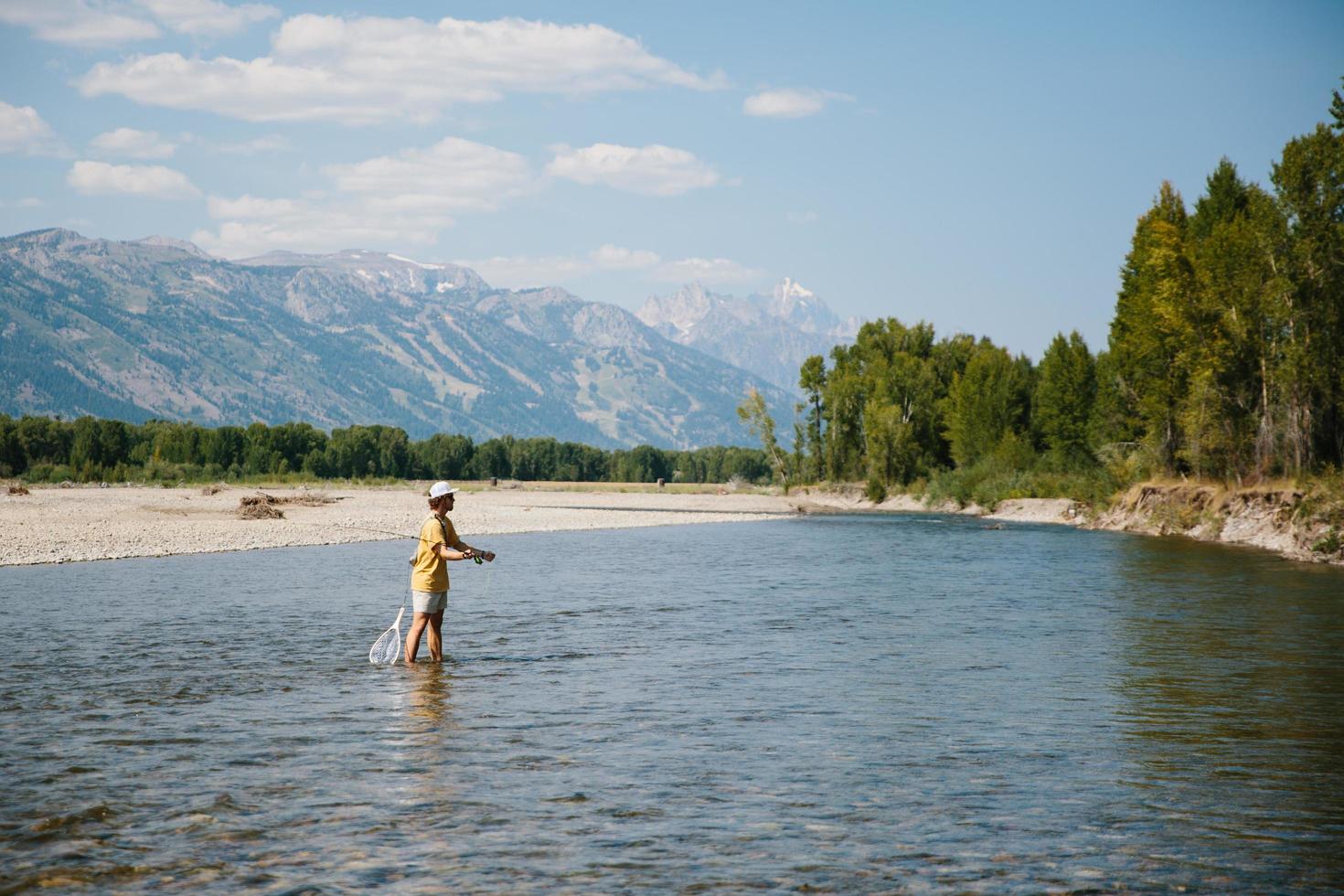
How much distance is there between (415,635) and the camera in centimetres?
1867

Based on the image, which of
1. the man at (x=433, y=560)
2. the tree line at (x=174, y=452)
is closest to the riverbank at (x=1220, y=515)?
the man at (x=433, y=560)

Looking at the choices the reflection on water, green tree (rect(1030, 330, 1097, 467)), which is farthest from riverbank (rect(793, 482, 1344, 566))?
the reflection on water

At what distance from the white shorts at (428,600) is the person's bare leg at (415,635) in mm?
96

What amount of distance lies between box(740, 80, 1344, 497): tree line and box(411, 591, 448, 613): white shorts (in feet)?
143

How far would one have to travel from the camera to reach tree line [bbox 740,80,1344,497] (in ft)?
165

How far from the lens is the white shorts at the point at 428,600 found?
1847cm

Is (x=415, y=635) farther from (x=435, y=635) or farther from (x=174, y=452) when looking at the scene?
(x=174, y=452)

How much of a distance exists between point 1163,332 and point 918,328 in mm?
65610

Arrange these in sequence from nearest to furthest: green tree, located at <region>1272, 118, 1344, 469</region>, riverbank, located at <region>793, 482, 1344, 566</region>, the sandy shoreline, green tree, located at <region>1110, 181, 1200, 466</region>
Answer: the sandy shoreline → riverbank, located at <region>793, 482, 1344, 566</region> → green tree, located at <region>1272, 118, 1344, 469</region> → green tree, located at <region>1110, 181, 1200, 466</region>

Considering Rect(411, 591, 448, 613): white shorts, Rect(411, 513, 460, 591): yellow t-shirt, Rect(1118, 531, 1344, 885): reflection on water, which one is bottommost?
Rect(1118, 531, 1344, 885): reflection on water

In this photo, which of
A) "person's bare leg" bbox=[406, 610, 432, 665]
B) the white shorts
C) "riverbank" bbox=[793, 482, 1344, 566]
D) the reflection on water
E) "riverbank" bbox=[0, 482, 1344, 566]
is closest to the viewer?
the reflection on water

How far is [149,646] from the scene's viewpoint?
20.1 m

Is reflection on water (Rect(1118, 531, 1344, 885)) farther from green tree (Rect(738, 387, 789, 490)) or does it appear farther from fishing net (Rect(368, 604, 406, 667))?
green tree (Rect(738, 387, 789, 490))

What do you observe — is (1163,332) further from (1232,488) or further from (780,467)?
(780,467)
